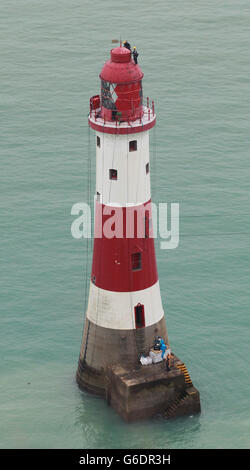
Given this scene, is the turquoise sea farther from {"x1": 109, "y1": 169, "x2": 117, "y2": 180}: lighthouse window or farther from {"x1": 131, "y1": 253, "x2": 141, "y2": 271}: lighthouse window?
{"x1": 109, "y1": 169, "x2": 117, "y2": 180}: lighthouse window

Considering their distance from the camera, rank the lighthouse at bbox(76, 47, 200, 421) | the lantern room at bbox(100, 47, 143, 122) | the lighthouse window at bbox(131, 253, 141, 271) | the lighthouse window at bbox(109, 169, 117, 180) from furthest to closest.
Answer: the lighthouse window at bbox(131, 253, 141, 271), the lighthouse window at bbox(109, 169, 117, 180), the lighthouse at bbox(76, 47, 200, 421), the lantern room at bbox(100, 47, 143, 122)

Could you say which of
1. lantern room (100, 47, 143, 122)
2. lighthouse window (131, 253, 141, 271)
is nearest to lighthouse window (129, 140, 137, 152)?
lantern room (100, 47, 143, 122)

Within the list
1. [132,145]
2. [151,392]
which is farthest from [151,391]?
[132,145]

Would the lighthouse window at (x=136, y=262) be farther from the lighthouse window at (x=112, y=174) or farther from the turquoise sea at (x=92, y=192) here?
the turquoise sea at (x=92, y=192)

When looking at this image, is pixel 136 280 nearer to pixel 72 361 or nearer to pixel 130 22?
pixel 72 361

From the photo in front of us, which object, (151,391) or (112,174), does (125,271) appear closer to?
(112,174)

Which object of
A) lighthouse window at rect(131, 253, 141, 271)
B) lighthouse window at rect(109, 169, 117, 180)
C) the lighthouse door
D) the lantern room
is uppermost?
the lantern room

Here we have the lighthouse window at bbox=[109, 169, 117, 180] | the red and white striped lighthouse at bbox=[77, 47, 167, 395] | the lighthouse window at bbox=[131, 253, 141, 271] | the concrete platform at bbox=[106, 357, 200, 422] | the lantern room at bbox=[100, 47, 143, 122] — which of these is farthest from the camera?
the concrete platform at bbox=[106, 357, 200, 422]

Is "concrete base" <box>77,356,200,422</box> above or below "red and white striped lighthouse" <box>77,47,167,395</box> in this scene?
below
